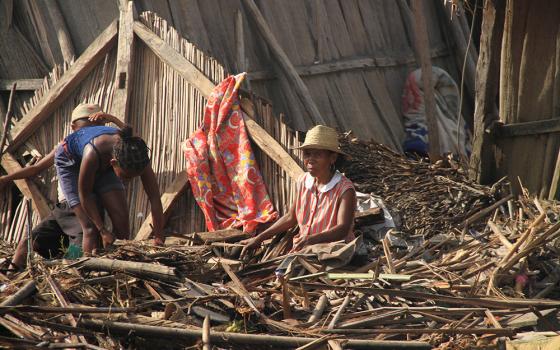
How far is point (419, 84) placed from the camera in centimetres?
1052

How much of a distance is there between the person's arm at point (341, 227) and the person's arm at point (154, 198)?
39.2 inches

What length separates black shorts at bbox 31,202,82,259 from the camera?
6.83 meters

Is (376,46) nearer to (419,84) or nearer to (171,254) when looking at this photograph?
(419,84)

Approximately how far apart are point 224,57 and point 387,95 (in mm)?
2317

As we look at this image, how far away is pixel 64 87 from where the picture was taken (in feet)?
26.7

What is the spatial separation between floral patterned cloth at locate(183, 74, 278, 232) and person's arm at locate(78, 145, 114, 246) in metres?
1.04

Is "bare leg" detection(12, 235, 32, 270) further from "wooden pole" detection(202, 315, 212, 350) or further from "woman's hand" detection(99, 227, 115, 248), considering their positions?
"wooden pole" detection(202, 315, 212, 350)

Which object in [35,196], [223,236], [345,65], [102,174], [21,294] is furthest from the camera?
[345,65]

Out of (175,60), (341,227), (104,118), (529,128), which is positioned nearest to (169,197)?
(104,118)

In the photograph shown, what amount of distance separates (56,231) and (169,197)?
0.90m

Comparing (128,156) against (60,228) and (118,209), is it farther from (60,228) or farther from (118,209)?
(60,228)

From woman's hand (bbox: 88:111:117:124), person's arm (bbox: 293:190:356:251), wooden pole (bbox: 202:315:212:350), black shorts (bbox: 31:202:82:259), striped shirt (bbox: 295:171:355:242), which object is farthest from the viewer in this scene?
woman's hand (bbox: 88:111:117:124)

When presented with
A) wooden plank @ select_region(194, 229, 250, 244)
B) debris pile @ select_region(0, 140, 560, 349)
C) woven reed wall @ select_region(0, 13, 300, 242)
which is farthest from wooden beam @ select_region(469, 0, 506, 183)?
wooden plank @ select_region(194, 229, 250, 244)

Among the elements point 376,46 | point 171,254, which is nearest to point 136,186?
point 171,254
